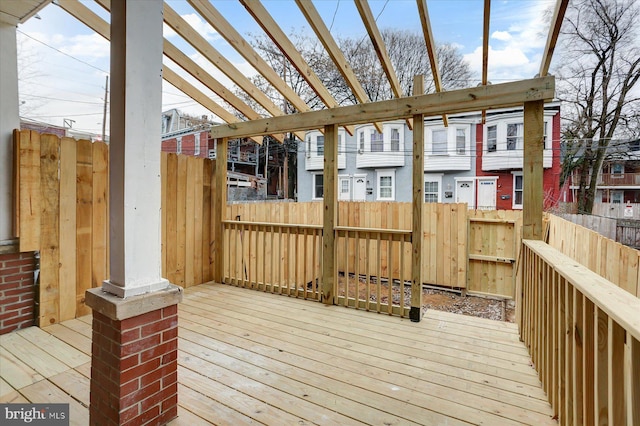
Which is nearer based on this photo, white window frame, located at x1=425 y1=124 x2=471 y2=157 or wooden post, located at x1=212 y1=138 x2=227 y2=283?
wooden post, located at x1=212 y1=138 x2=227 y2=283

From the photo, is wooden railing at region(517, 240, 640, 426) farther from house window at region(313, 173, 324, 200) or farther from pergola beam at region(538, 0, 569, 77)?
house window at region(313, 173, 324, 200)

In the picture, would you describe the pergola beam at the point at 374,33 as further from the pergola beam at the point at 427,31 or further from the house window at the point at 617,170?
the house window at the point at 617,170

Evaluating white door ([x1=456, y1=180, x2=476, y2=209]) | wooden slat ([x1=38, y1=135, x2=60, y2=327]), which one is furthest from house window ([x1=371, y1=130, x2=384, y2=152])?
wooden slat ([x1=38, y1=135, x2=60, y2=327])

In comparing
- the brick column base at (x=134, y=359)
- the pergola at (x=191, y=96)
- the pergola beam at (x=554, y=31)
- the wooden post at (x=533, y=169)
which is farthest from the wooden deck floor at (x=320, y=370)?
the pergola beam at (x=554, y=31)

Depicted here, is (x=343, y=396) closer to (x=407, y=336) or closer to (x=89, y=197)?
(x=407, y=336)

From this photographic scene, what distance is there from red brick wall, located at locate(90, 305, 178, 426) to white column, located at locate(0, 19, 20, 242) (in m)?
2.18

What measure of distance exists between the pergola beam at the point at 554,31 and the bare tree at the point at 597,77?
1066 cm

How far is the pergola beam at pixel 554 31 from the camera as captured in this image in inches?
94.1

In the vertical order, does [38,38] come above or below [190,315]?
above

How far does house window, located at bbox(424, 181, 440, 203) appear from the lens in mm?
14375

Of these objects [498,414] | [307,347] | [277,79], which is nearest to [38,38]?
[277,79]

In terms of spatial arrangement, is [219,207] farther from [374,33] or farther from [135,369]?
[135,369]

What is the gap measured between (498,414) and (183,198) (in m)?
4.12

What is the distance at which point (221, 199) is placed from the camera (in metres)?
4.79
